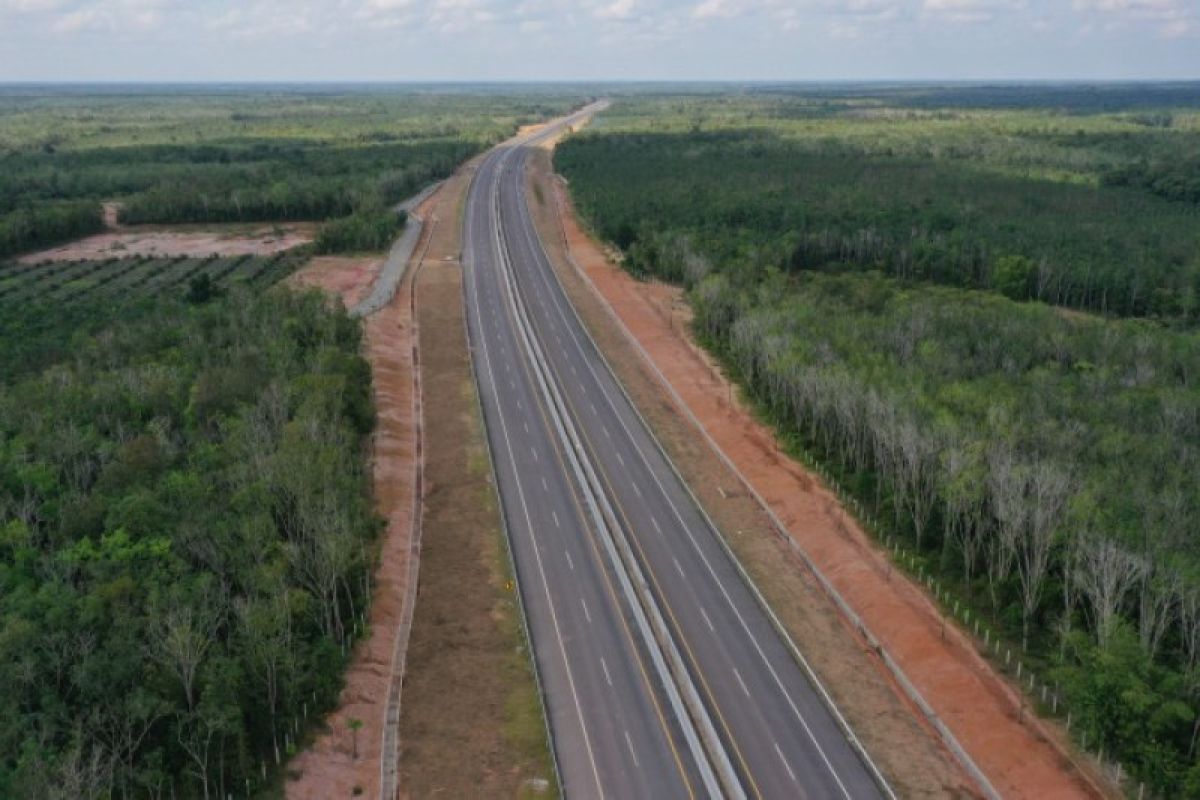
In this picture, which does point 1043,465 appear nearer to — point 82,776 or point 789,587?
point 789,587

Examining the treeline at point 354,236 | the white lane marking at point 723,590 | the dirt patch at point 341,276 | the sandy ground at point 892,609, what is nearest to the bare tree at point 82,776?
the white lane marking at point 723,590

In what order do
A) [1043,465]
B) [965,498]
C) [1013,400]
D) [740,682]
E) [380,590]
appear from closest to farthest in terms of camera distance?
[740,682] → [1043,465] → [965,498] → [380,590] → [1013,400]

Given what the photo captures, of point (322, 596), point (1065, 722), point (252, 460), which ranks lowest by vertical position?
point (1065, 722)

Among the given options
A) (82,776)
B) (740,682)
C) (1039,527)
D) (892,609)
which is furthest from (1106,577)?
(82,776)

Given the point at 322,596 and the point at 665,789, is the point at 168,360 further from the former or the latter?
the point at 665,789

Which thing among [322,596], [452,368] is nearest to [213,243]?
[452,368]

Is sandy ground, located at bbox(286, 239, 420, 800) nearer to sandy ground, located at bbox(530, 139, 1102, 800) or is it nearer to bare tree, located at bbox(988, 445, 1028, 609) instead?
sandy ground, located at bbox(530, 139, 1102, 800)
